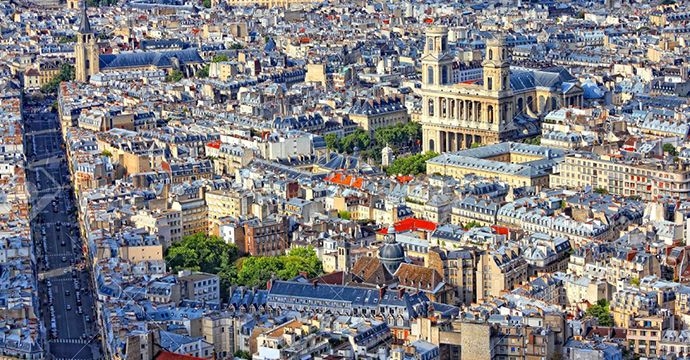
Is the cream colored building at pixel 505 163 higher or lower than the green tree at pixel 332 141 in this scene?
higher

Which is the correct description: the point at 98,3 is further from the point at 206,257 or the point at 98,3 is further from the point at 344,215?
the point at 206,257

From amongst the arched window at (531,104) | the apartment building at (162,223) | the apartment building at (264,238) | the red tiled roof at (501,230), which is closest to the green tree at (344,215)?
the apartment building at (264,238)

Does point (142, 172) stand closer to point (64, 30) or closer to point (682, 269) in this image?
point (682, 269)

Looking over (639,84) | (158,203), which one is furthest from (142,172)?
(639,84)

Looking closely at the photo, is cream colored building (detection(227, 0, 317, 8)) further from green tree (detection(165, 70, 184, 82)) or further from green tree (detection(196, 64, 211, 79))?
green tree (detection(165, 70, 184, 82))

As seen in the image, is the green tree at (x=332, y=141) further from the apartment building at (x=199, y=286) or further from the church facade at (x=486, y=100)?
the apartment building at (x=199, y=286)

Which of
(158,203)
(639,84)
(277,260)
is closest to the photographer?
(277,260)

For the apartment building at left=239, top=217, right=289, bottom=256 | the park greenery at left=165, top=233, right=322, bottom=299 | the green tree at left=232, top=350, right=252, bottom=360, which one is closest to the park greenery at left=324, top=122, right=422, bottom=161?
the apartment building at left=239, top=217, right=289, bottom=256
